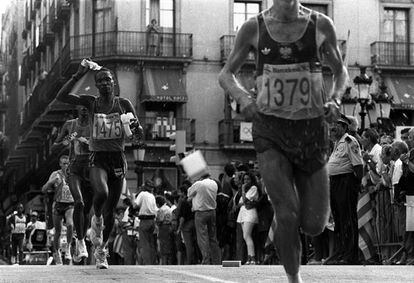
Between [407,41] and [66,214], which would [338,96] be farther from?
[407,41]

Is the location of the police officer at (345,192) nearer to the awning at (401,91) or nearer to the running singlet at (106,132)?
the running singlet at (106,132)

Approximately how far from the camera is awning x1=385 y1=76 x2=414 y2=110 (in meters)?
42.4

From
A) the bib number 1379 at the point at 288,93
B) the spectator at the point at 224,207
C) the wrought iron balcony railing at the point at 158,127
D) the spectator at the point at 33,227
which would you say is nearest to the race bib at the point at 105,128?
the bib number 1379 at the point at 288,93

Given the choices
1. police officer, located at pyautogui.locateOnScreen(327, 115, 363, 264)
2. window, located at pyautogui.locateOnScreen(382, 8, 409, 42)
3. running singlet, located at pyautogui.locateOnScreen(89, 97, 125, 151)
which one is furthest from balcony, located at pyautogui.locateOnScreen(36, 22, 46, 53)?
running singlet, located at pyautogui.locateOnScreen(89, 97, 125, 151)

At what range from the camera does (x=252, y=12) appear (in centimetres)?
4509

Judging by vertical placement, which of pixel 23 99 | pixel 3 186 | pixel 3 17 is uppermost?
pixel 3 17

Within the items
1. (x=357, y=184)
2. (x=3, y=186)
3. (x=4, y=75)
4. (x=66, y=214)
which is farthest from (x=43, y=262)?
(x=4, y=75)

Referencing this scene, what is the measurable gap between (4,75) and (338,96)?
333ft

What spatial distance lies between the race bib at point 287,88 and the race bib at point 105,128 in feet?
17.7

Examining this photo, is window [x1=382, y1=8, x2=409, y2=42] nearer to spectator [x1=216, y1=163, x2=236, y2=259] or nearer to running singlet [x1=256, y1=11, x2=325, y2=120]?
spectator [x1=216, y1=163, x2=236, y2=259]

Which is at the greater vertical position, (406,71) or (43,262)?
(406,71)

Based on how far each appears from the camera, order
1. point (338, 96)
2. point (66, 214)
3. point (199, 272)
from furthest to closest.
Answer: point (66, 214) → point (199, 272) → point (338, 96)

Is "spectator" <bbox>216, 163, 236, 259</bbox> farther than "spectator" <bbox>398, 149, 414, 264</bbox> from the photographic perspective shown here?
Yes

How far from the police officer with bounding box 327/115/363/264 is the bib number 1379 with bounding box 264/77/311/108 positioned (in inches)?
281
